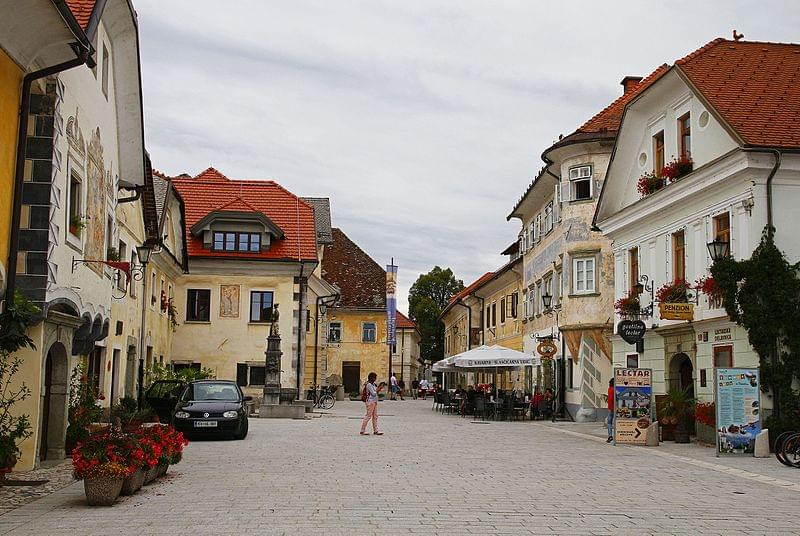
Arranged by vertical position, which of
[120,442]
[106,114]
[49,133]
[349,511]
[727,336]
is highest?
[106,114]

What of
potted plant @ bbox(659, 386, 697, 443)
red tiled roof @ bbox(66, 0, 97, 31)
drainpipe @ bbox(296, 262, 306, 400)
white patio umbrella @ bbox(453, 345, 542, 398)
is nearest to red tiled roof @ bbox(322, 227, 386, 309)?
drainpipe @ bbox(296, 262, 306, 400)

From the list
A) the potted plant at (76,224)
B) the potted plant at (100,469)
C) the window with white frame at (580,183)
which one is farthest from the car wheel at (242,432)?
the window with white frame at (580,183)

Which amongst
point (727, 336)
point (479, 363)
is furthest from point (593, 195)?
point (727, 336)

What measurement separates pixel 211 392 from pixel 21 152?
11.7 metres

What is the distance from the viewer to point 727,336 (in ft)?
73.3

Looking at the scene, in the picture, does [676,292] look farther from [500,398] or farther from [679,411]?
[500,398]

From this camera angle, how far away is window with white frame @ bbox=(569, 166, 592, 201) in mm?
34562

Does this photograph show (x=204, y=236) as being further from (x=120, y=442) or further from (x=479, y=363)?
(x=120, y=442)

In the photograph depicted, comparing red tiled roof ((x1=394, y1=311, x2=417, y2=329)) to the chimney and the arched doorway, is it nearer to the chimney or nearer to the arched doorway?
the chimney

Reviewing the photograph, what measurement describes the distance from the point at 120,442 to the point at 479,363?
78.5 ft

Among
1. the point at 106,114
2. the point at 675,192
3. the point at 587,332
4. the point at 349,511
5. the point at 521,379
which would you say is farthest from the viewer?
the point at 521,379

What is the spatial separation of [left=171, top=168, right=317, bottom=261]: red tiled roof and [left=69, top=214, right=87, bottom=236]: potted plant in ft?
85.8

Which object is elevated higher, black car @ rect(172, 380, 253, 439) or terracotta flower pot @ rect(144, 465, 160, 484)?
black car @ rect(172, 380, 253, 439)

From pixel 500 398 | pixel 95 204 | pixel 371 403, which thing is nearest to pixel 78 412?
pixel 95 204
